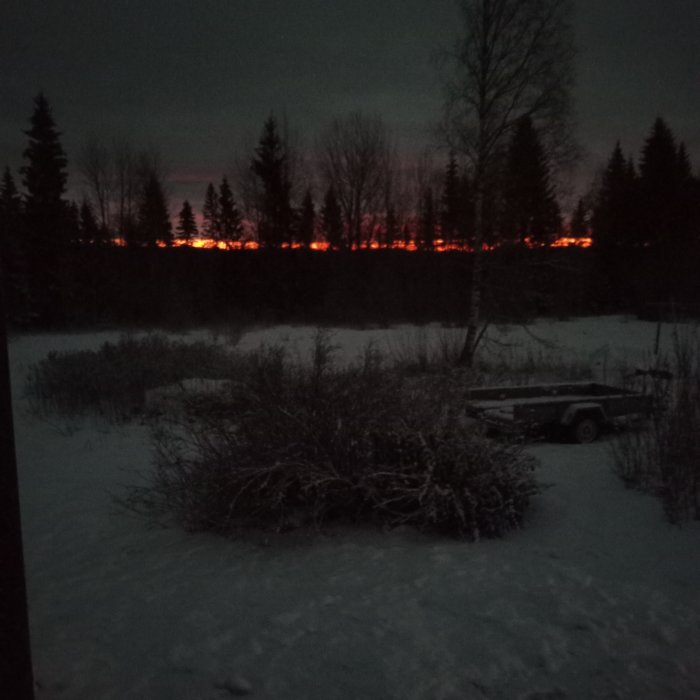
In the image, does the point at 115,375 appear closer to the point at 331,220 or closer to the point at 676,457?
the point at 676,457

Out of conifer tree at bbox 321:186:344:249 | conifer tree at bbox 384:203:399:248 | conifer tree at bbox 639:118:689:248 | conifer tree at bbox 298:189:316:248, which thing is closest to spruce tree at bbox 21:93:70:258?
conifer tree at bbox 298:189:316:248

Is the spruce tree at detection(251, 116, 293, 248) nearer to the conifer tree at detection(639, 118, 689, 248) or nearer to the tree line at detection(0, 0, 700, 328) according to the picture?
the tree line at detection(0, 0, 700, 328)

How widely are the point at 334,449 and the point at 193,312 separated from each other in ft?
74.3

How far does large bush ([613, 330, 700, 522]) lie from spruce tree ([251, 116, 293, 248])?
25234mm

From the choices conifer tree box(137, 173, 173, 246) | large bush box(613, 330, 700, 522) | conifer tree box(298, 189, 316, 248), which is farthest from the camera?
conifer tree box(137, 173, 173, 246)

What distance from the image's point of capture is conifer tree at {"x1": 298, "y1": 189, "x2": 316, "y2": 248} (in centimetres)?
3161

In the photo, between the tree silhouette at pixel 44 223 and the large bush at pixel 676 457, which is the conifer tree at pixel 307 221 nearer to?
the tree silhouette at pixel 44 223

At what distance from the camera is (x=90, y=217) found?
110 feet

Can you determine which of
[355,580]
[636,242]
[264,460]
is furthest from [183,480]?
[636,242]

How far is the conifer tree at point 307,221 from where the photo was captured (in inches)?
1244

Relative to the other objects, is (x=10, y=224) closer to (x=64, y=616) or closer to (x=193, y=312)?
(x=193, y=312)

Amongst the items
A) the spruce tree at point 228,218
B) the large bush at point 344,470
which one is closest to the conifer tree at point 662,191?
the spruce tree at point 228,218

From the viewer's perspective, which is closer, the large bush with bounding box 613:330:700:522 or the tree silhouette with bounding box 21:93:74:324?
the large bush with bounding box 613:330:700:522

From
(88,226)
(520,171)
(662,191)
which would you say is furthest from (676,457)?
(88,226)
